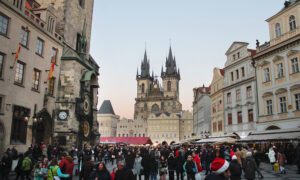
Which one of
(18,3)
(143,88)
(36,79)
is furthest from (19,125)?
(143,88)

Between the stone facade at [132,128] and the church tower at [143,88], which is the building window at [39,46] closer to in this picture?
the stone facade at [132,128]

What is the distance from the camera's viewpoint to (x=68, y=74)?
2459cm

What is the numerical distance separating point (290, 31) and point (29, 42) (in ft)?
74.8

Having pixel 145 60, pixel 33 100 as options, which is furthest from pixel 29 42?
pixel 145 60

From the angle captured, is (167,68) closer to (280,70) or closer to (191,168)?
(280,70)

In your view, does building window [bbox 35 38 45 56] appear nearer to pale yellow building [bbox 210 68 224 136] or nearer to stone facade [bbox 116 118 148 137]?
pale yellow building [bbox 210 68 224 136]

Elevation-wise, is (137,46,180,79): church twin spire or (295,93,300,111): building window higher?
(137,46,180,79): church twin spire

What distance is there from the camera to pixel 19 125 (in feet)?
64.1

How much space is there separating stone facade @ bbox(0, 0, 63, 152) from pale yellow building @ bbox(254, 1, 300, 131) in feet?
67.8

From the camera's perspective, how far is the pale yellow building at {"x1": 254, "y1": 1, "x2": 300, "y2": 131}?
25.4 m

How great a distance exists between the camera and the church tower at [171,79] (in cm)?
13510

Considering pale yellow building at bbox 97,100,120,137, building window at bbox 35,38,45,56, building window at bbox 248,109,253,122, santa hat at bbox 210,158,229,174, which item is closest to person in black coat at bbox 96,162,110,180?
santa hat at bbox 210,158,229,174

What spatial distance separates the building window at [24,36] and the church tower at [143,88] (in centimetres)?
11037

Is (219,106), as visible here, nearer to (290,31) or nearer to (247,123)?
(247,123)
